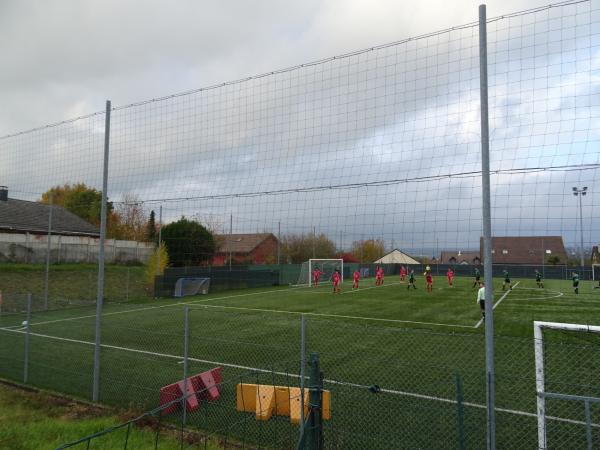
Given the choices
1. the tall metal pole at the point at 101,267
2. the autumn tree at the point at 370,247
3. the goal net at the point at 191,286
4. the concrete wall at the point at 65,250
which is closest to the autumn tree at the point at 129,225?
the concrete wall at the point at 65,250

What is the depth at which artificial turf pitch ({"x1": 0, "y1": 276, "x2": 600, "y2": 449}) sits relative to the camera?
6.75m

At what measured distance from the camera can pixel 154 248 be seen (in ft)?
106

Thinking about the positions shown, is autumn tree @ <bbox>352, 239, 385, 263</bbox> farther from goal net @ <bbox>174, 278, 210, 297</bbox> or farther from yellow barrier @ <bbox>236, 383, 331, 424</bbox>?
goal net @ <bbox>174, 278, 210, 297</bbox>

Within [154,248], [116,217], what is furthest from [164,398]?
[116,217]

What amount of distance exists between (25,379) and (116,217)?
2628 centimetres

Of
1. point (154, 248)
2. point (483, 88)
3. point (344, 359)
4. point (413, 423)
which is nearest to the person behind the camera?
point (483, 88)

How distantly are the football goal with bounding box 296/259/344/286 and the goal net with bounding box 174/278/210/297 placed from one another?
32.8 ft

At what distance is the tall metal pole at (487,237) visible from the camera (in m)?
4.48

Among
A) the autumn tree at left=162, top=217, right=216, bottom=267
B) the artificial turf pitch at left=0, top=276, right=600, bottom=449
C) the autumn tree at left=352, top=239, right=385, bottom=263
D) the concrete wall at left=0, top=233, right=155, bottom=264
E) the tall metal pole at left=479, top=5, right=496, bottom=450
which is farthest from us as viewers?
the autumn tree at left=162, top=217, right=216, bottom=267

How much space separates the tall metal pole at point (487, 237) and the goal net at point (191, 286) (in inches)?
1003

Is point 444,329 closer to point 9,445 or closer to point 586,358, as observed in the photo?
point 586,358

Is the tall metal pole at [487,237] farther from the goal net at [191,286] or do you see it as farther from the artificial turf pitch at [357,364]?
the goal net at [191,286]

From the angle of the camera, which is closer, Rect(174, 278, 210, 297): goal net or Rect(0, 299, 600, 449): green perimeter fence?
Rect(0, 299, 600, 449): green perimeter fence

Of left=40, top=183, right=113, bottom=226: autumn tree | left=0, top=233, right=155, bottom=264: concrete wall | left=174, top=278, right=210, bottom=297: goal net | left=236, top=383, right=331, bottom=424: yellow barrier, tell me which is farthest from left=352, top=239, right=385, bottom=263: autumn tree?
left=40, top=183, right=113, bottom=226: autumn tree
